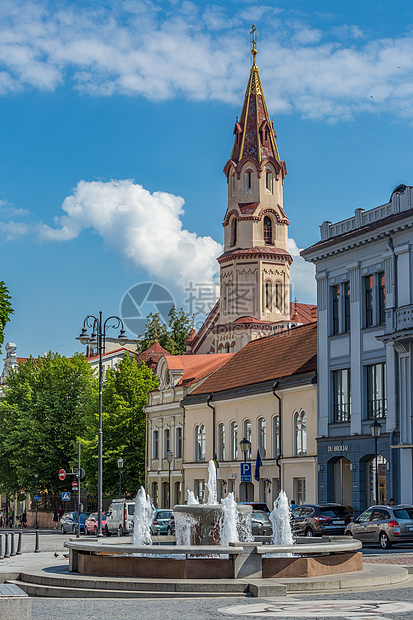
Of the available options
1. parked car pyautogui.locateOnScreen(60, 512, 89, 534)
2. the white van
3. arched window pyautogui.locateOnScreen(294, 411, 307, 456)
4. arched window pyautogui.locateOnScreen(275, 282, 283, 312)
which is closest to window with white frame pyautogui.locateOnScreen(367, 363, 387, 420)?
arched window pyautogui.locateOnScreen(294, 411, 307, 456)

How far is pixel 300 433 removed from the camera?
4853 cm

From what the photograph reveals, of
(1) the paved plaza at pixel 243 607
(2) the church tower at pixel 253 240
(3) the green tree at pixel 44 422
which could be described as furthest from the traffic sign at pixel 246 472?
(2) the church tower at pixel 253 240

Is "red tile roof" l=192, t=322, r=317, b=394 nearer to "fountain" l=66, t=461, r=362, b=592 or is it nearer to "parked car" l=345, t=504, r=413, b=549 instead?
"parked car" l=345, t=504, r=413, b=549

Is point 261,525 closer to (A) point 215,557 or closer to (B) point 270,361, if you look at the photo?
(A) point 215,557

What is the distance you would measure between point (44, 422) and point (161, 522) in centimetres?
3455

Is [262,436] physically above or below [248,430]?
below

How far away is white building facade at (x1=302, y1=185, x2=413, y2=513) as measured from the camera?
131 ft

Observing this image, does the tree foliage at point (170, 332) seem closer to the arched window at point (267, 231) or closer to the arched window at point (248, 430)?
the arched window at point (267, 231)

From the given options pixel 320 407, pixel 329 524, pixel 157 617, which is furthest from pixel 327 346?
pixel 157 617

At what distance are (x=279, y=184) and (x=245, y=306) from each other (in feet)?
46.2

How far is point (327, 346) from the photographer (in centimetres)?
4609

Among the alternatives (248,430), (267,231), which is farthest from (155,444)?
(267,231)

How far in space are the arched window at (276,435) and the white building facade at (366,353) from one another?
464 cm

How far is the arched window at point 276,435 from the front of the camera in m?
50.2
